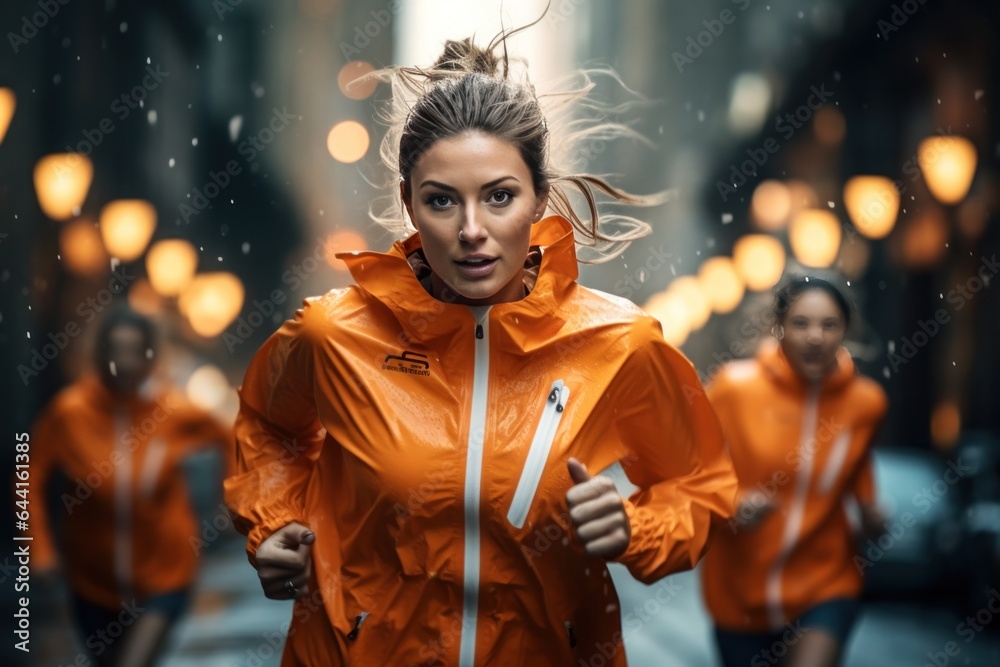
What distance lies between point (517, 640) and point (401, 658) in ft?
0.95

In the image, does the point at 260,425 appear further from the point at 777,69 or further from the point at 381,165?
the point at 777,69

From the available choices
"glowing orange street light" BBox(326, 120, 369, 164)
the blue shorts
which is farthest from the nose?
"glowing orange street light" BBox(326, 120, 369, 164)

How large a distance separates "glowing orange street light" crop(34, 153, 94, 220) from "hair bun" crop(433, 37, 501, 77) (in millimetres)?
11163

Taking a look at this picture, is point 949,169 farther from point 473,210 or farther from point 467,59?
point 473,210

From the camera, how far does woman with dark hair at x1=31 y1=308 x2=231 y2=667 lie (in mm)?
6164

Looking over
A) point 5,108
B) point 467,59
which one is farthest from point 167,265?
point 467,59

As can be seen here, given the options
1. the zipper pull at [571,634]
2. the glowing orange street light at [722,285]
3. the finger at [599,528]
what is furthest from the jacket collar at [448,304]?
the glowing orange street light at [722,285]

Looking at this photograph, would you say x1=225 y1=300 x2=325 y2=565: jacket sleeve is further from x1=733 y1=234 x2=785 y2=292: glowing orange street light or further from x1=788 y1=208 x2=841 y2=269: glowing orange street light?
x1=733 y1=234 x2=785 y2=292: glowing orange street light

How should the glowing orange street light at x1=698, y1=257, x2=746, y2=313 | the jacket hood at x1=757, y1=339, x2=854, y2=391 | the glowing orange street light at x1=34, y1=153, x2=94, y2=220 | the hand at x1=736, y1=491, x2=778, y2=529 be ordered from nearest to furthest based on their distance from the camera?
1. the hand at x1=736, y1=491, x2=778, y2=529
2. the jacket hood at x1=757, y1=339, x2=854, y2=391
3. the glowing orange street light at x1=34, y1=153, x2=94, y2=220
4. the glowing orange street light at x1=698, y1=257, x2=746, y2=313

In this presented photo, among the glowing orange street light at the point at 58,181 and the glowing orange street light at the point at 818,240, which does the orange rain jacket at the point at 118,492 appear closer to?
the glowing orange street light at the point at 58,181

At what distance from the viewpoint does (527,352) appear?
309 centimetres

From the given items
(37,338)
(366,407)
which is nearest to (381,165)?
(366,407)

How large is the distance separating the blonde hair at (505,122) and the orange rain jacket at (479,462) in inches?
8.8

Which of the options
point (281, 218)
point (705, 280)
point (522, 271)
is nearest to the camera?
point (522, 271)
